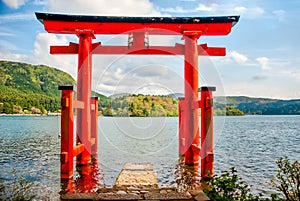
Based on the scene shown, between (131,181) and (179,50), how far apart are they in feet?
15.1

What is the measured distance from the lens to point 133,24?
951cm

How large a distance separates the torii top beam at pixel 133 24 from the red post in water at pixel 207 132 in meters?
2.56

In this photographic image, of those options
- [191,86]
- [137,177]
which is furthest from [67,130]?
[191,86]

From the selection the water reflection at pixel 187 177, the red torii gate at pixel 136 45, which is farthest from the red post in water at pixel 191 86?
the water reflection at pixel 187 177

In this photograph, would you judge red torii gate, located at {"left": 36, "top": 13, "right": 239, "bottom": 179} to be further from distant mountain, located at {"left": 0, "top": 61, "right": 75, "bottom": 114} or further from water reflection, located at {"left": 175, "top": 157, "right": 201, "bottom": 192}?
distant mountain, located at {"left": 0, "top": 61, "right": 75, "bottom": 114}

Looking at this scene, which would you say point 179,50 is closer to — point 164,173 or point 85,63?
point 85,63

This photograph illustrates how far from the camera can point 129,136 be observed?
25906 mm

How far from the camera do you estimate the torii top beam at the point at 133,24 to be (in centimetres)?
938

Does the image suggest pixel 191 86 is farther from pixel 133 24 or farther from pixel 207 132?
pixel 133 24

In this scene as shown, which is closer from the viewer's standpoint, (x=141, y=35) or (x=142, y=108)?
(x=141, y=35)

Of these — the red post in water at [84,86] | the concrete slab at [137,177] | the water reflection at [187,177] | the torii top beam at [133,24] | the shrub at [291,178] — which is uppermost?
the torii top beam at [133,24]

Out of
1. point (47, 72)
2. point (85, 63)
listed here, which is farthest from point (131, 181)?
point (47, 72)

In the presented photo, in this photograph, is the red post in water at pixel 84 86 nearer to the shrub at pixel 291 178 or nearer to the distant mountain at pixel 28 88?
the shrub at pixel 291 178

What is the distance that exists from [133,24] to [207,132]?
395 cm
